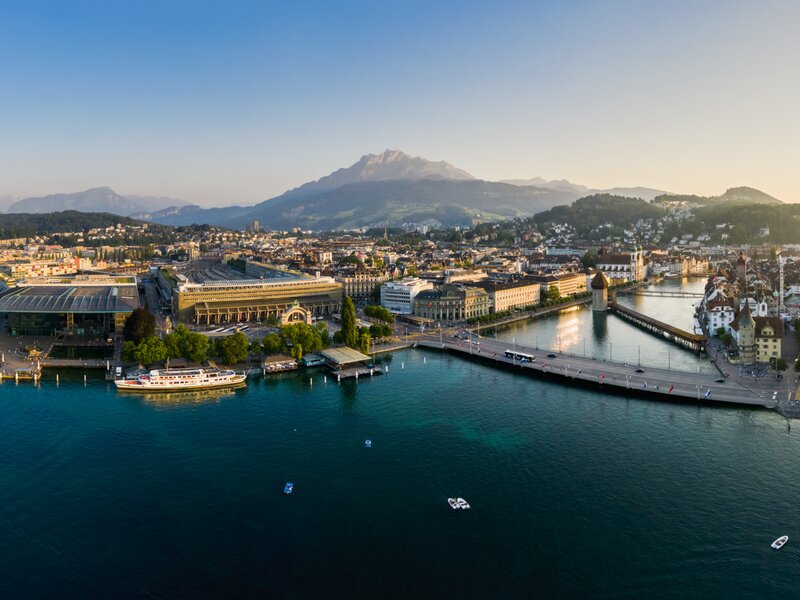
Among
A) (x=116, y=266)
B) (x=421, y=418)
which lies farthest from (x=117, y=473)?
(x=116, y=266)

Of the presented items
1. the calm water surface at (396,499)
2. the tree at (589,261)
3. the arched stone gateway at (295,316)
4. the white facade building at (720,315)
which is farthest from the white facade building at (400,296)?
the tree at (589,261)

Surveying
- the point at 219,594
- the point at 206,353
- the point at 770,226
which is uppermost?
the point at 770,226

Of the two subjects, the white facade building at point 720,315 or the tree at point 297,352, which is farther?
the white facade building at point 720,315

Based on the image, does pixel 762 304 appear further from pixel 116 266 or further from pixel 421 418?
pixel 116 266

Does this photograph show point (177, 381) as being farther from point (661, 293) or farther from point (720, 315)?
point (661, 293)

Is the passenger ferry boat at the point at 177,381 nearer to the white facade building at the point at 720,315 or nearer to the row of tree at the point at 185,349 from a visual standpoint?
the row of tree at the point at 185,349

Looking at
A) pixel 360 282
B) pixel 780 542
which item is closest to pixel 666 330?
pixel 780 542
